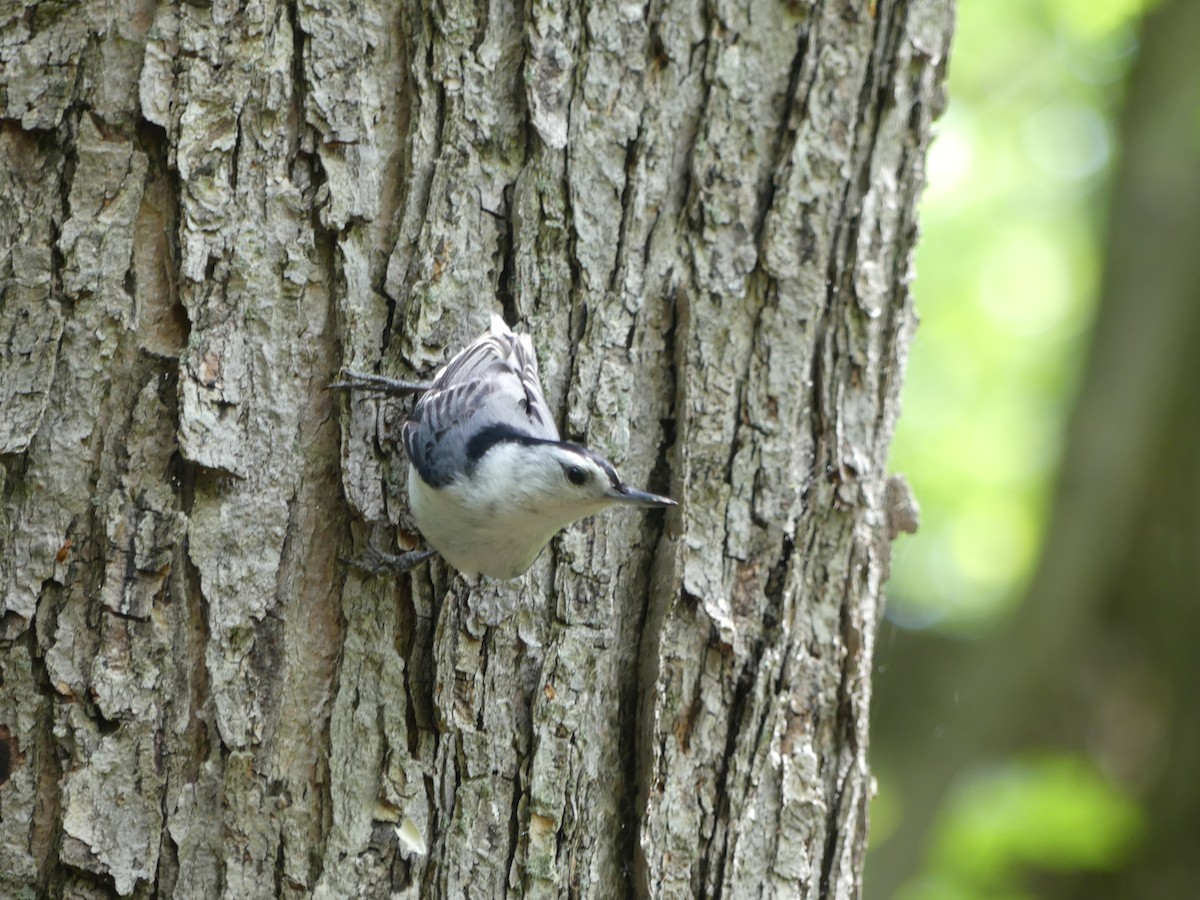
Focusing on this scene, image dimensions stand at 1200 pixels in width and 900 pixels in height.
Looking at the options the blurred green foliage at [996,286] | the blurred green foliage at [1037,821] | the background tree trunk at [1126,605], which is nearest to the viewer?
the background tree trunk at [1126,605]

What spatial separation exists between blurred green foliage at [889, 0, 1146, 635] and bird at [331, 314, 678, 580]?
18.4 ft

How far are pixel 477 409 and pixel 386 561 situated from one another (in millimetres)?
412

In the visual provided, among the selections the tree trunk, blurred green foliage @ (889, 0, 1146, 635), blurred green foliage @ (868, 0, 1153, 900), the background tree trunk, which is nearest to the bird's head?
the tree trunk

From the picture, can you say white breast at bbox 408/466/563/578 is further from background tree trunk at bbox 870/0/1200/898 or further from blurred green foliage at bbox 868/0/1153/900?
blurred green foliage at bbox 868/0/1153/900

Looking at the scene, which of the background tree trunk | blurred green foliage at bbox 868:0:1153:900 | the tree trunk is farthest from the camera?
blurred green foliage at bbox 868:0:1153:900

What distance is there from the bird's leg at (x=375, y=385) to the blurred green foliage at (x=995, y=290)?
5.80 metres

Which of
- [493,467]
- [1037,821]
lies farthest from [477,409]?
[1037,821]

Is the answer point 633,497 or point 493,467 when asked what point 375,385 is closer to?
point 493,467

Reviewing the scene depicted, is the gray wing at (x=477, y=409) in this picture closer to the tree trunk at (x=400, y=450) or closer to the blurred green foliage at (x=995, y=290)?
the tree trunk at (x=400, y=450)

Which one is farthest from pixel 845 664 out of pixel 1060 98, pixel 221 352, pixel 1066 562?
pixel 1060 98

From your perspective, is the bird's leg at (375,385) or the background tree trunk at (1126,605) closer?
the bird's leg at (375,385)

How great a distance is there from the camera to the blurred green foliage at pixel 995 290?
307 inches

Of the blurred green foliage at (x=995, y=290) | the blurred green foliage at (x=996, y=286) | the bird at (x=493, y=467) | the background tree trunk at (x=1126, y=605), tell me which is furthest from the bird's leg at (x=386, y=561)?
the blurred green foliage at (x=995, y=290)

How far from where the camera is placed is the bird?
2105mm
